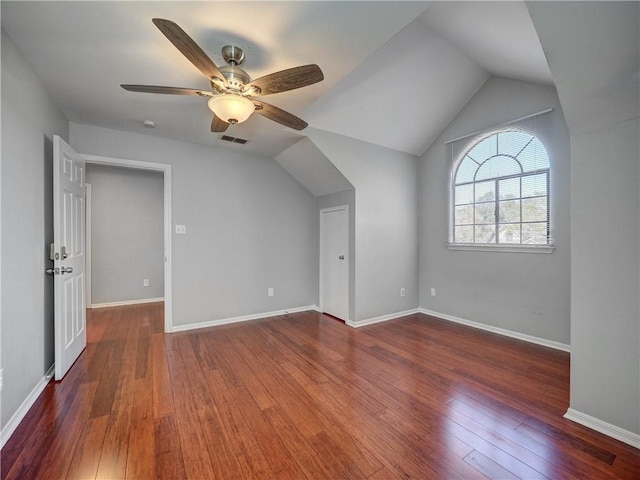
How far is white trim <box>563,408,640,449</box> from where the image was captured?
1.61 meters

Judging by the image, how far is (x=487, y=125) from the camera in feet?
11.7

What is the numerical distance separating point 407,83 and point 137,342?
4.33m

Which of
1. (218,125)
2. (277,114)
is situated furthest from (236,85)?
(218,125)

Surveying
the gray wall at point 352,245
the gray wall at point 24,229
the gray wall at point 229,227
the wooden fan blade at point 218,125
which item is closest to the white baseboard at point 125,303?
the gray wall at point 229,227

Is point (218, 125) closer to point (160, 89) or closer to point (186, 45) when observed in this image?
point (160, 89)

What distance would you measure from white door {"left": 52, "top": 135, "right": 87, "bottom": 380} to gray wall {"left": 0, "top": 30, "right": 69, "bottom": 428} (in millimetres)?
96

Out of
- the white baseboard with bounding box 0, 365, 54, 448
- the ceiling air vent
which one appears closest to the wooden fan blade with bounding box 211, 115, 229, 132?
the ceiling air vent

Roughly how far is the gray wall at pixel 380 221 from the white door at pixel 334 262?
0.25 m

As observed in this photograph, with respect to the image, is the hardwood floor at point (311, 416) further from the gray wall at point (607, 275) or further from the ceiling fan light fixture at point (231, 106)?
the ceiling fan light fixture at point (231, 106)

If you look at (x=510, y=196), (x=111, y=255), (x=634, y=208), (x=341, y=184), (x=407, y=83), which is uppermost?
(x=407, y=83)

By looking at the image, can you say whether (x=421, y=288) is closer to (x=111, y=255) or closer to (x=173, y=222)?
(x=173, y=222)

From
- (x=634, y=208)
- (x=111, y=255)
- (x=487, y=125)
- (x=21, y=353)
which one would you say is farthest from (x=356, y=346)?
(x=111, y=255)

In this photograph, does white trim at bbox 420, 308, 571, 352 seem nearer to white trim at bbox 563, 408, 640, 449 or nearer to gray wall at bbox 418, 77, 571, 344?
gray wall at bbox 418, 77, 571, 344

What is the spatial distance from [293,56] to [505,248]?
324cm
